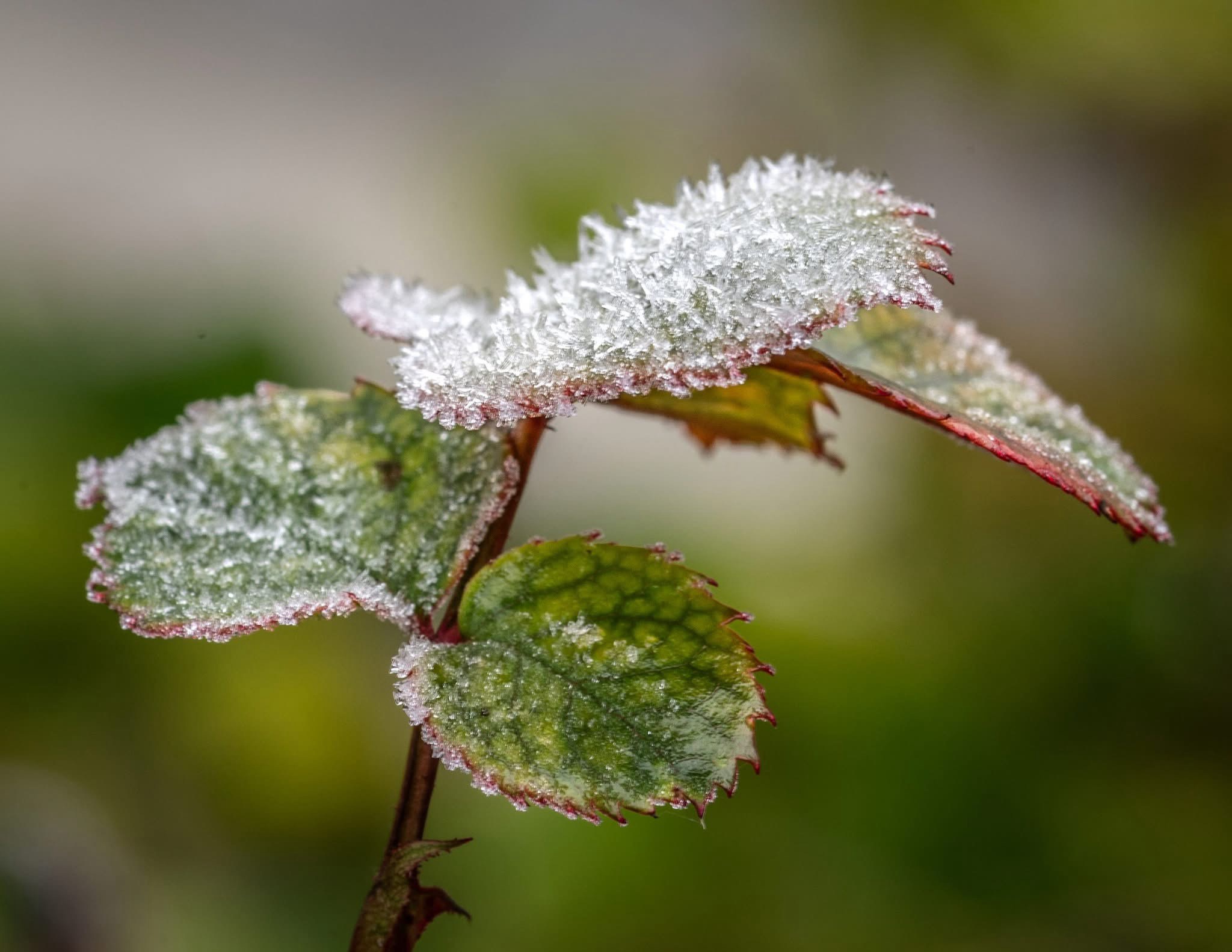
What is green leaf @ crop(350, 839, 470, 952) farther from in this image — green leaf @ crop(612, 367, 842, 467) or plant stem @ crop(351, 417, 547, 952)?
green leaf @ crop(612, 367, 842, 467)

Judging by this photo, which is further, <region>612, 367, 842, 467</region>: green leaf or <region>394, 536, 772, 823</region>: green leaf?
<region>612, 367, 842, 467</region>: green leaf

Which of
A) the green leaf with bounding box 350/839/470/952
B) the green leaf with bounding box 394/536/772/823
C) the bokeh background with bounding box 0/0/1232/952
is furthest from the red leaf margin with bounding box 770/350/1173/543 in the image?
the bokeh background with bounding box 0/0/1232/952

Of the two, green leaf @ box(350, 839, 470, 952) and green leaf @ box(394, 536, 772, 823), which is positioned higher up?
green leaf @ box(394, 536, 772, 823)

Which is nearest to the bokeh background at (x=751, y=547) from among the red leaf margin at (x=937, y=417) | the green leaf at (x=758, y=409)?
the green leaf at (x=758, y=409)

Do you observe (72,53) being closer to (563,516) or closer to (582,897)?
(563,516)

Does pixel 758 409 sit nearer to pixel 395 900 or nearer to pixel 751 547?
pixel 395 900

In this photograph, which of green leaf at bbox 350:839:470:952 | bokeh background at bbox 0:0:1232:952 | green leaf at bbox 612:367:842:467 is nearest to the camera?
green leaf at bbox 350:839:470:952
